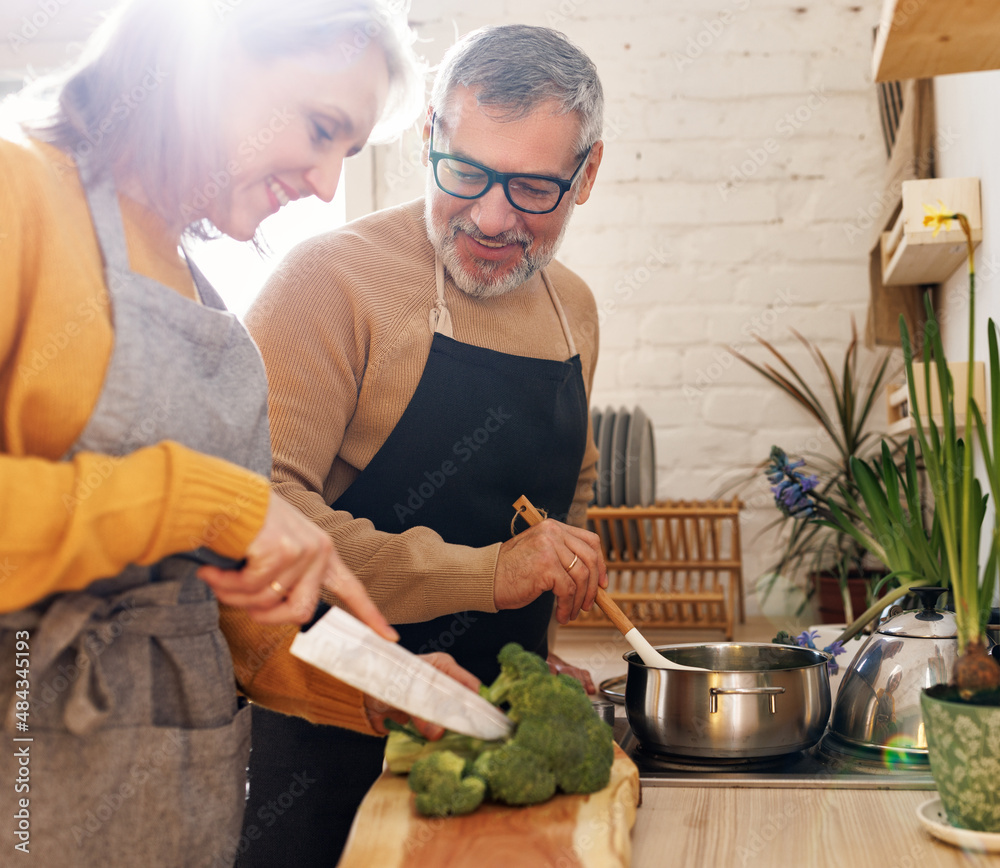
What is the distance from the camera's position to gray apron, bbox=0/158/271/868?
27.0 inches

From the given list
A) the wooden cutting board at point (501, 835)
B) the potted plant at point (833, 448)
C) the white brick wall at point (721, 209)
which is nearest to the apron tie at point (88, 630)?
the wooden cutting board at point (501, 835)

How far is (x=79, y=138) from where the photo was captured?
29.0 inches

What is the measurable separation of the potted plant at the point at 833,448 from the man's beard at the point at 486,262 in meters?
1.10

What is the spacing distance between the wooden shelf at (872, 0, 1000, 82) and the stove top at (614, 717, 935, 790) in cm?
78

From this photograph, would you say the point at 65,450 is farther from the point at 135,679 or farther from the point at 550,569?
the point at 550,569

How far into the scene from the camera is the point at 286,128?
77 centimetres

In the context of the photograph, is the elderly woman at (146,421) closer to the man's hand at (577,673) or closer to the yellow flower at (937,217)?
the man's hand at (577,673)

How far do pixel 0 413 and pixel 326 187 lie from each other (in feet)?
1.10

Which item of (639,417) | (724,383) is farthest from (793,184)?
(639,417)

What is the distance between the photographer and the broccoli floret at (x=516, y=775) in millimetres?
743

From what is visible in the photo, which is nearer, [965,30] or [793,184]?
[965,30]

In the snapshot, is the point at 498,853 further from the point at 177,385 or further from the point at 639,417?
the point at 639,417

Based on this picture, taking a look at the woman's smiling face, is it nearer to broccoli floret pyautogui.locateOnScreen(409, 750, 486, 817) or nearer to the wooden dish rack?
broccoli floret pyautogui.locateOnScreen(409, 750, 486, 817)

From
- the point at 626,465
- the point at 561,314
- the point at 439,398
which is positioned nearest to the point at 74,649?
the point at 439,398
